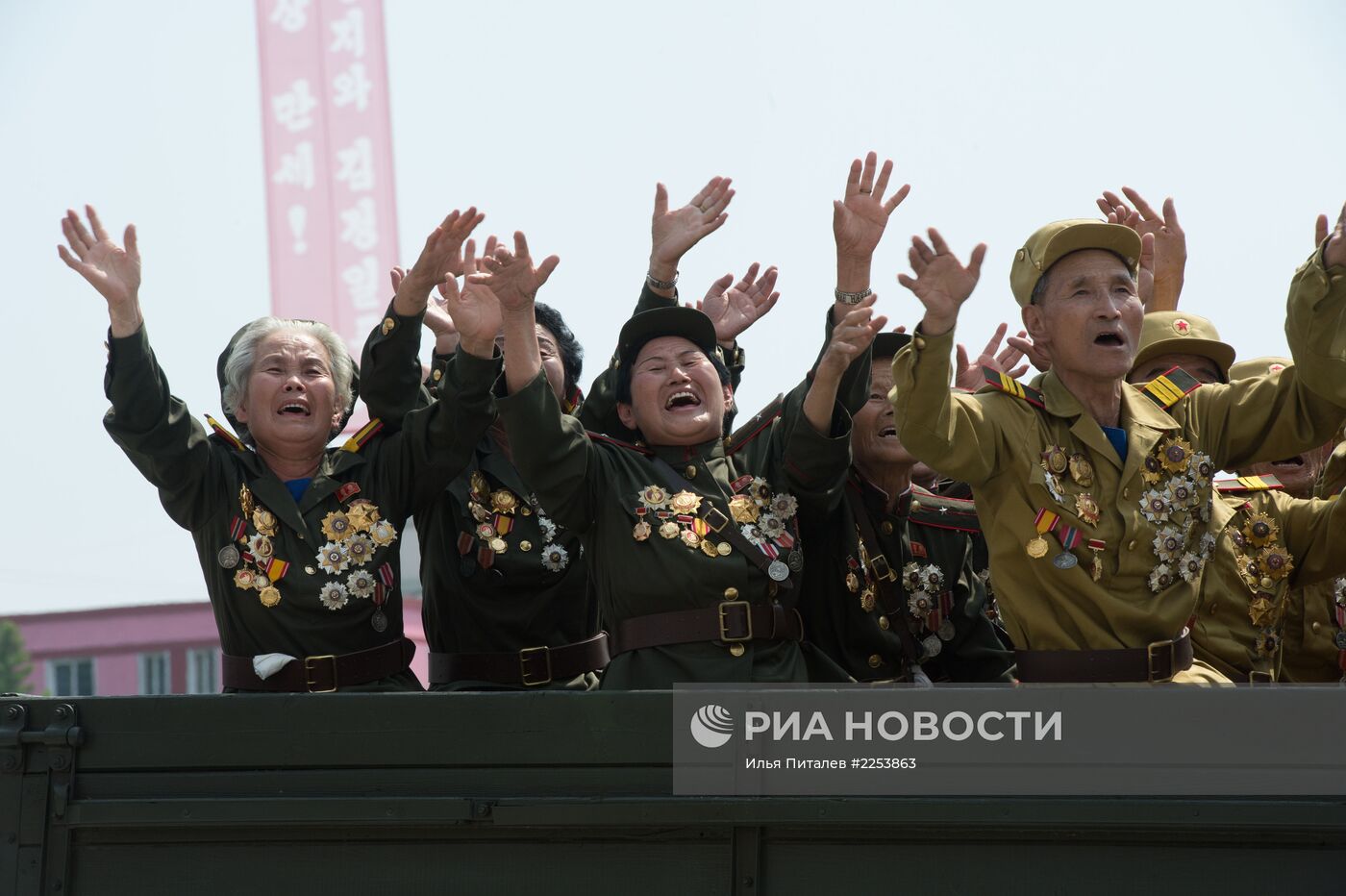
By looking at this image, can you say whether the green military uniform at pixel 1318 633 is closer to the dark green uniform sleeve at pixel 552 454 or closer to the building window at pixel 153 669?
the dark green uniform sleeve at pixel 552 454

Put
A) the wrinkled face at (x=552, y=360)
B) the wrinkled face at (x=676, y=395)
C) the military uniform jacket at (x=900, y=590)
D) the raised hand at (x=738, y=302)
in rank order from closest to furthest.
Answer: the wrinkled face at (x=676, y=395)
the military uniform jacket at (x=900, y=590)
the wrinkled face at (x=552, y=360)
the raised hand at (x=738, y=302)

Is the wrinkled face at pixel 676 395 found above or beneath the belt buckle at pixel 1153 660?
above

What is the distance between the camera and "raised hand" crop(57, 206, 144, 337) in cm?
437

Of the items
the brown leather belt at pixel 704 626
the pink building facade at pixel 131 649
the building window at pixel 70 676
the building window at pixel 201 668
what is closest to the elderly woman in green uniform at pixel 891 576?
the brown leather belt at pixel 704 626

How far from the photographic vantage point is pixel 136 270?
445 centimetres

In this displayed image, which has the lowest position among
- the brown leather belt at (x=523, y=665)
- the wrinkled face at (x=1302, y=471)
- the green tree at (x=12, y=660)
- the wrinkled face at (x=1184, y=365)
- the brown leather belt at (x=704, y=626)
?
the green tree at (x=12, y=660)

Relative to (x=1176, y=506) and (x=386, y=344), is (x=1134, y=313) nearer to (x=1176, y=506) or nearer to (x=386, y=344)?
(x=1176, y=506)

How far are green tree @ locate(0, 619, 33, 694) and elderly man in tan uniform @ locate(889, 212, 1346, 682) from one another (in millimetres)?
28787

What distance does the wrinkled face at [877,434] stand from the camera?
16.5 feet

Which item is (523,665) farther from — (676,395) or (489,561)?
(676,395)

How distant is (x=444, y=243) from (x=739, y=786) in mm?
2174

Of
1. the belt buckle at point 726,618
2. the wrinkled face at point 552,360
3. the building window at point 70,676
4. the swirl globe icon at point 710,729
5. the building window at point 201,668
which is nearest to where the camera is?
the swirl globe icon at point 710,729

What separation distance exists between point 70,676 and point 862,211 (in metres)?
20.8

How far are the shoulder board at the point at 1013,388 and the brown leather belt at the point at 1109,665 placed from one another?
73 cm
